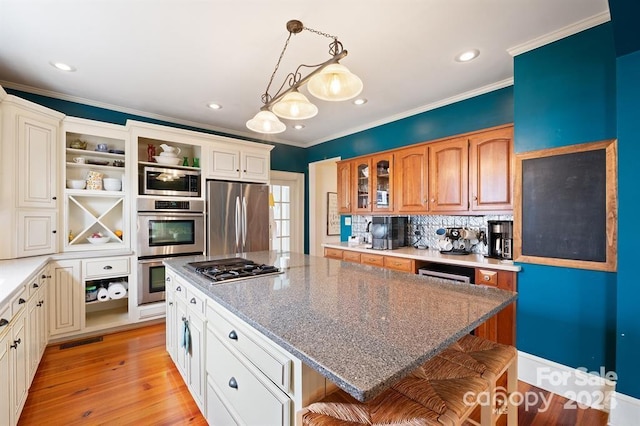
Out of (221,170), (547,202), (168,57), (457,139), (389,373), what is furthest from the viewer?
(221,170)

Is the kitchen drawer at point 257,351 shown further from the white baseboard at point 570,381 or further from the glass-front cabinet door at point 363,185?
the glass-front cabinet door at point 363,185

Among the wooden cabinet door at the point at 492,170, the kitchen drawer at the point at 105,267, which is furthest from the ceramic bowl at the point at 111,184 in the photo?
the wooden cabinet door at the point at 492,170

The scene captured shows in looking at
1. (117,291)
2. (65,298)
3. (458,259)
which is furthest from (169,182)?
(458,259)

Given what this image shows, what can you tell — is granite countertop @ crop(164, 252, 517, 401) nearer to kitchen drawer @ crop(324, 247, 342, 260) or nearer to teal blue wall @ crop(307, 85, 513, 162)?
kitchen drawer @ crop(324, 247, 342, 260)

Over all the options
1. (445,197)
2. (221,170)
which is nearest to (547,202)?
(445,197)

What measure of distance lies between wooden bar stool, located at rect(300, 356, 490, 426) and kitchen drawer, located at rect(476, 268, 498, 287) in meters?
1.50

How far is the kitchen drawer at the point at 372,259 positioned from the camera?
3.26m

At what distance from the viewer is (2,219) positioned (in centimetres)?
247

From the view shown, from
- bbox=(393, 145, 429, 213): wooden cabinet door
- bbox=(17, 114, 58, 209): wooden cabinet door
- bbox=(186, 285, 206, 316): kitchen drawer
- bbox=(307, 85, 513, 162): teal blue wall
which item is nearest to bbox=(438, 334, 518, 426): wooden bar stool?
bbox=(186, 285, 206, 316): kitchen drawer

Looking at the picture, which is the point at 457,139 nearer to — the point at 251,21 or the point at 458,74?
the point at 458,74

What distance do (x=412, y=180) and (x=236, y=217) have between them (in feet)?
7.64

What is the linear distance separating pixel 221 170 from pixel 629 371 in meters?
4.09

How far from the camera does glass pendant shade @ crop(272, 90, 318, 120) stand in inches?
70.9

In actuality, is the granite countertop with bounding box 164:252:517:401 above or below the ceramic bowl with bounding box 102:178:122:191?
below
